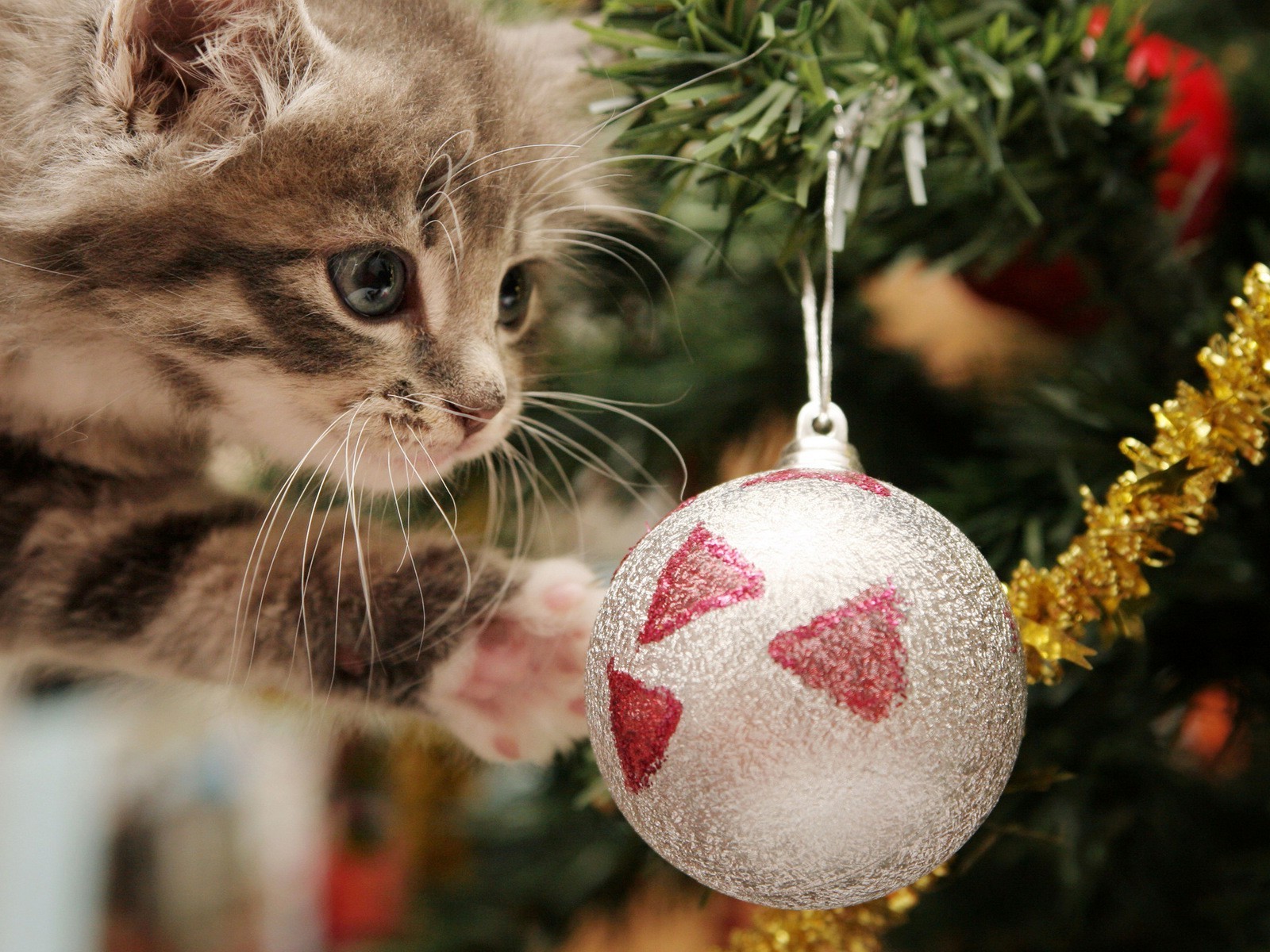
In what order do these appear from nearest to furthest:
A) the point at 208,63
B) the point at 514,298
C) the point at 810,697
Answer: the point at 810,697, the point at 208,63, the point at 514,298

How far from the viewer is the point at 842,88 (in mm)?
399

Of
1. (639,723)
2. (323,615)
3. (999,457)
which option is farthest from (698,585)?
(999,457)

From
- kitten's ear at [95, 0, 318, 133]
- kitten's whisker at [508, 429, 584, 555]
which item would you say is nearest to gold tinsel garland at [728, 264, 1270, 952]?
kitten's whisker at [508, 429, 584, 555]

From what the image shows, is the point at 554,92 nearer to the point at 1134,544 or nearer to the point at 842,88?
the point at 842,88

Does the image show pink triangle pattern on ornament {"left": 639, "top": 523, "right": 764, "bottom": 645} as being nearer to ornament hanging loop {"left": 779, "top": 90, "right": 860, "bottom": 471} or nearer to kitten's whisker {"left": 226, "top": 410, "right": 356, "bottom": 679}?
ornament hanging loop {"left": 779, "top": 90, "right": 860, "bottom": 471}

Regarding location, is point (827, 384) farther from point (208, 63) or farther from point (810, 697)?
point (208, 63)

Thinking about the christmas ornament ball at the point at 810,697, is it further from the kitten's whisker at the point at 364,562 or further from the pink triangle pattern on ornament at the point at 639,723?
the kitten's whisker at the point at 364,562

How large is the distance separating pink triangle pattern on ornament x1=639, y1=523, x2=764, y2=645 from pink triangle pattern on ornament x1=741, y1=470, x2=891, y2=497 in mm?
29

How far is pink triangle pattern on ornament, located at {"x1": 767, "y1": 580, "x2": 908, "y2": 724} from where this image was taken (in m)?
0.28

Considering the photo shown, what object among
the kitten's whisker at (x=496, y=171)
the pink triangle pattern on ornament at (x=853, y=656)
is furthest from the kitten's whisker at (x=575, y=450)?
the pink triangle pattern on ornament at (x=853, y=656)

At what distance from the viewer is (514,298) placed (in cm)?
56

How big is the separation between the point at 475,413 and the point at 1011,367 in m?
0.37

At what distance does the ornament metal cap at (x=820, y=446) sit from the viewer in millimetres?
346

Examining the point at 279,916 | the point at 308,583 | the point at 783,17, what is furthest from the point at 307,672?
the point at 279,916
